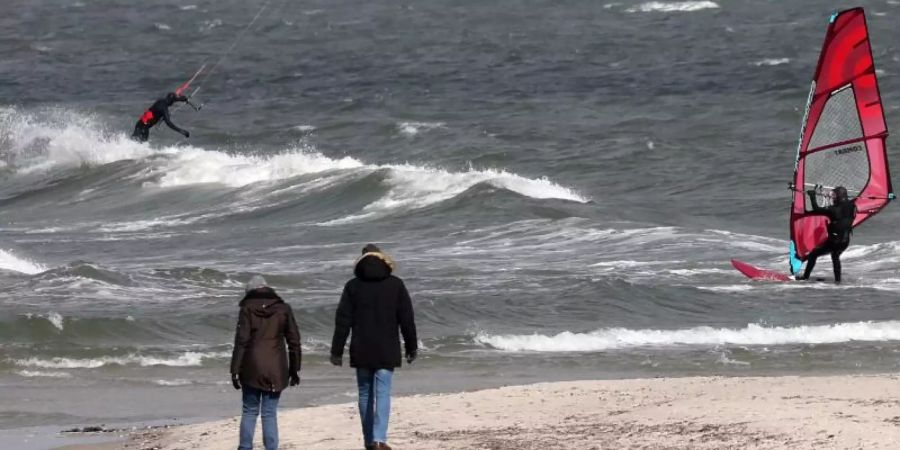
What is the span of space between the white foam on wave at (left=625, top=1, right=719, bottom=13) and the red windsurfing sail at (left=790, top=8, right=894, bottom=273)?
35492 millimetres

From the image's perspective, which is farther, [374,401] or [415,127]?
[415,127]

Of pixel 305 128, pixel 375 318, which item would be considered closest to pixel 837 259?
pixel 375 318

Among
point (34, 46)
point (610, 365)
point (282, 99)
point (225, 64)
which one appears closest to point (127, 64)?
point (225, 64)

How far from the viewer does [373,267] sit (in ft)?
24.6

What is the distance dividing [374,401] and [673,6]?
4595cm

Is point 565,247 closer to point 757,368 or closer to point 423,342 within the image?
point 423,342

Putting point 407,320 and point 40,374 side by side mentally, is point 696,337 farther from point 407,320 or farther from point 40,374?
point 407,320

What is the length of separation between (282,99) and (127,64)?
9830mm

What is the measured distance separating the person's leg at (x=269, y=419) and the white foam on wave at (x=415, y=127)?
22274 mm

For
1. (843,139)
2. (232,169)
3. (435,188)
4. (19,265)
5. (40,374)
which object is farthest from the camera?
(232,169)

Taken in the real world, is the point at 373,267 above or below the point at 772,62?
below

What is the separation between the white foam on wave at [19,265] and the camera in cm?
1752

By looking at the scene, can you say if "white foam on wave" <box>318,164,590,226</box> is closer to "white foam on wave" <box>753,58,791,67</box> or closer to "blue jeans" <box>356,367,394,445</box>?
"white foam on wave" <box>753,58,791,67</box>

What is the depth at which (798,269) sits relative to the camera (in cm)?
1609
